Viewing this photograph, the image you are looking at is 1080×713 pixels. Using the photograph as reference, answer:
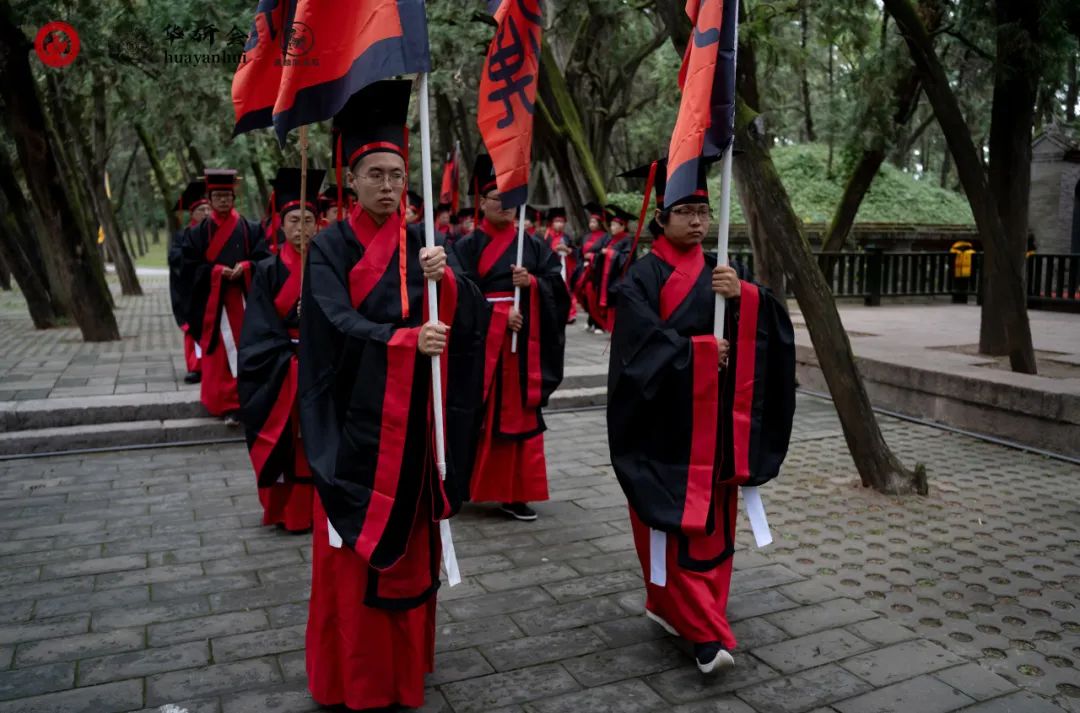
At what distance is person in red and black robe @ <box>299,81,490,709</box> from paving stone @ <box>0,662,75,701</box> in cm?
106

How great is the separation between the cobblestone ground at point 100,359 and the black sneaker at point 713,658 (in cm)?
624

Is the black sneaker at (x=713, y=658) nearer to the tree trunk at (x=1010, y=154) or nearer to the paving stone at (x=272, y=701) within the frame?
the paving stone at (x=272, y=701)

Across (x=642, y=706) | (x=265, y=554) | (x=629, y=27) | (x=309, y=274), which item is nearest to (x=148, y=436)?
(x=265, y=554)

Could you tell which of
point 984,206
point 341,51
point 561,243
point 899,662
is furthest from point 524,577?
point 561,243

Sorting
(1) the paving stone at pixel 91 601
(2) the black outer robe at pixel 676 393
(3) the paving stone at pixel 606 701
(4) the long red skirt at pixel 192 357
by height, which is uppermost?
(2) the black outer robe at pixel 676 393

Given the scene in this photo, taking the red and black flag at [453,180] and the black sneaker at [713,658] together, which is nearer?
the black sneaker at [713,658]

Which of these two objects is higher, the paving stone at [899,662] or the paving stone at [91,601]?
the paving stone at [91,601]

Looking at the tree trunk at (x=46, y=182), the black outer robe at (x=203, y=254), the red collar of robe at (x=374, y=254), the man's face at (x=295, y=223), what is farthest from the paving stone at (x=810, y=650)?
the tree trunk at (x=46, y=182)

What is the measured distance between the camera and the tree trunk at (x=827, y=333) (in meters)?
6.43

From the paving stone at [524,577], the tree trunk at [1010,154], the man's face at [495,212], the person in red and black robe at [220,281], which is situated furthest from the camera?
the tree trunk at [1010,154]

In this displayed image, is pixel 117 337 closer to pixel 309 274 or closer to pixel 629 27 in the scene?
pixel 309 274

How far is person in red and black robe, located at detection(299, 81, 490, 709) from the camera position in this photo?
341 cm

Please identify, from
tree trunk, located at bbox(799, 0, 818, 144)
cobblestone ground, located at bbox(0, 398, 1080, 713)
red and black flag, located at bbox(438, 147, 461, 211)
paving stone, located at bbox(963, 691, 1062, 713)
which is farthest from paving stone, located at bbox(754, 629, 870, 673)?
tree trunk, located at bbox(799, 0, 818, 144)

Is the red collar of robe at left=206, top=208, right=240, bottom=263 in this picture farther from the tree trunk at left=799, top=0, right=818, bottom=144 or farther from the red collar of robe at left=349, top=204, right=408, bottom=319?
the tree trunk at left=799, top=0, right=818, bottom=144
